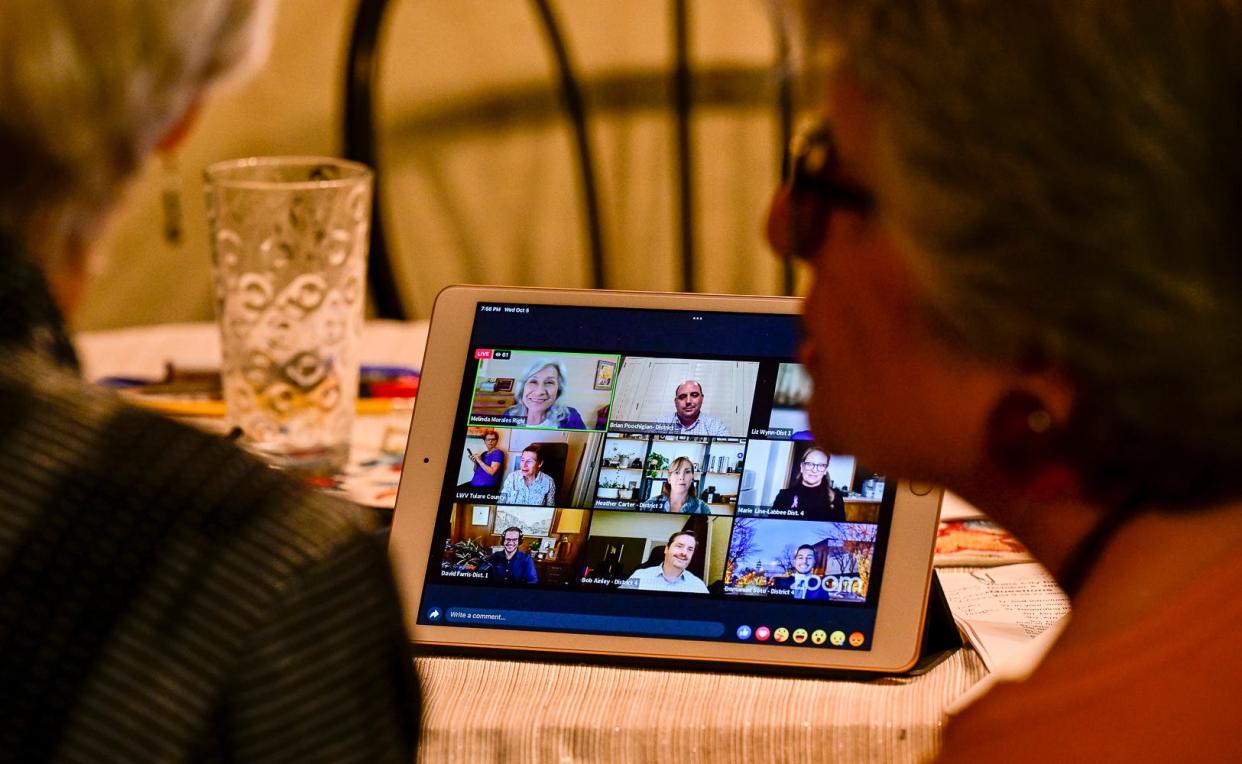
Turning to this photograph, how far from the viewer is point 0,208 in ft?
1.81

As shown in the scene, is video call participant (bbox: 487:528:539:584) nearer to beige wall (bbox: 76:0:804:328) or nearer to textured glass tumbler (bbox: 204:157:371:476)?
textured glass tumbler (bbox: 204:157:371:476)

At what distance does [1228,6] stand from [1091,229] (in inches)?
3.7

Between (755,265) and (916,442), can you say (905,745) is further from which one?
(755,265)

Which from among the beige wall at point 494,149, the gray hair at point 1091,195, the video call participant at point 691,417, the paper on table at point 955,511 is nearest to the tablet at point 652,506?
the video call participant at point 691,417

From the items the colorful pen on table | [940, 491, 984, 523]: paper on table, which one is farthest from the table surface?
the colorful pen on table

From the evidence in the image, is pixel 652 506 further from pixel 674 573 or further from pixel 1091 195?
pixel 1091 195

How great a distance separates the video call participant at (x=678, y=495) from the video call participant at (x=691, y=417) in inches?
1.0

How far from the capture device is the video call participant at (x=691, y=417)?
97 centimetres

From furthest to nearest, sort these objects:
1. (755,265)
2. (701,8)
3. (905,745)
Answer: (755,265)
(701,8)
(905,745)

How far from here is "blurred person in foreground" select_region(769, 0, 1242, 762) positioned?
1.68ft

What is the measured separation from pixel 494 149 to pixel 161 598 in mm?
2520

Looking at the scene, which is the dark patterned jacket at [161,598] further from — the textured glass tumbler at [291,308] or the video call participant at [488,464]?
the textured glass tumbler at [291,308]

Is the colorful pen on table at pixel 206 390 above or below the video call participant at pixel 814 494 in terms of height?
below

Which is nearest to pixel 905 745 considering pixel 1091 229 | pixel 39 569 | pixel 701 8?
pixel 1091 229
